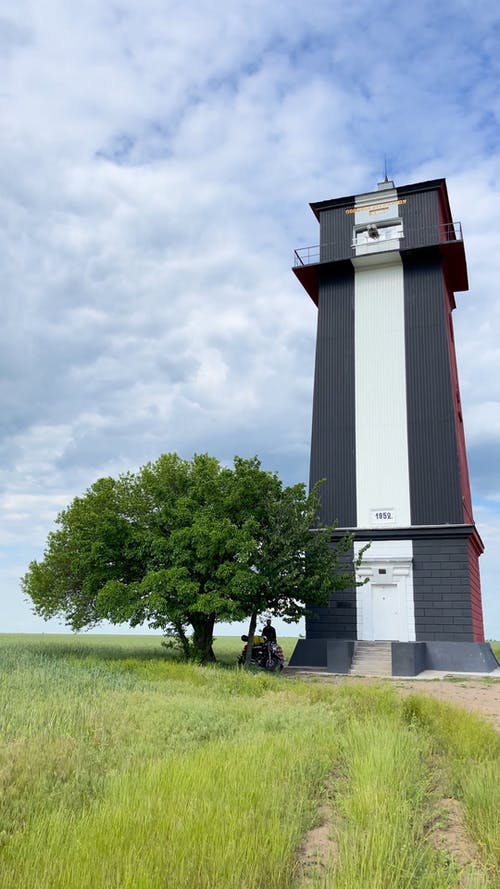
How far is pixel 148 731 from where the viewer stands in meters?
9.34

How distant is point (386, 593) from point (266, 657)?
6.35 meters

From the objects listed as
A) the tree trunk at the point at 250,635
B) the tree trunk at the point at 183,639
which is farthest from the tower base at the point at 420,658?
the tree trunk at the point at 183,639

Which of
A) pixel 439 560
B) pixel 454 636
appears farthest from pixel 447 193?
pixel 454 636

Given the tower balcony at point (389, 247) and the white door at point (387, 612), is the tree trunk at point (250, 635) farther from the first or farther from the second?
the tower balcony at point (389, 247)

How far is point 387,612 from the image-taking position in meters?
27.2

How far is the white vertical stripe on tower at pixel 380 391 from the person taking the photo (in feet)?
92.5

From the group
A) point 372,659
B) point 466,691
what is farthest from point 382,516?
point 466,691

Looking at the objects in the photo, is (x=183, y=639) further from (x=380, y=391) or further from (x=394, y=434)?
(x=380, y=391)

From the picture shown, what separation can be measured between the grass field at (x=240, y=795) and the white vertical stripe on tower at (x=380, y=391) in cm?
1641

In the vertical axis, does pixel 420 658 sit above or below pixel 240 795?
above

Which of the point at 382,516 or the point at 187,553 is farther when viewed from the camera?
the point at 382,516

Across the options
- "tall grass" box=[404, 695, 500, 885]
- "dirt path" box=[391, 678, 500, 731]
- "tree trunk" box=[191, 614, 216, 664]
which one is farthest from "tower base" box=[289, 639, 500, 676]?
"tall grass" box=[404, 695, 500, 885]

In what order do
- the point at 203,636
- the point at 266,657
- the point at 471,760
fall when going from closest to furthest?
the point at 471,760 < the point at 203,636 < the point at 266,657

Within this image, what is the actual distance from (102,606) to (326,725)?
12.8 metres
